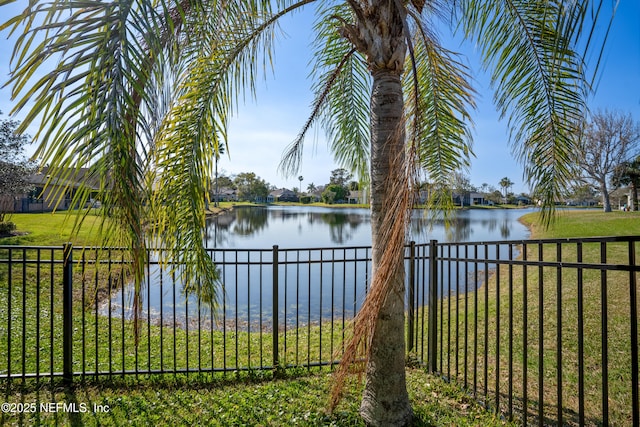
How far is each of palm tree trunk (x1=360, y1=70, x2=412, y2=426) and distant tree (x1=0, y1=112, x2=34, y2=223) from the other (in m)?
15.1

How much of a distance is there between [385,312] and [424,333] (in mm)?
3066

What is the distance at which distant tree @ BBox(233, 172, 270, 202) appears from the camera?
218ft

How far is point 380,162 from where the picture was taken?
2.52 meters

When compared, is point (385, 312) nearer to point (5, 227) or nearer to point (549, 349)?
point (549, 349)

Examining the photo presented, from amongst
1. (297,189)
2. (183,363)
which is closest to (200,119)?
(183,363)

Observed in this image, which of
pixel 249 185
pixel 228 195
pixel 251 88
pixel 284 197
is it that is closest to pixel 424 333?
pixel 251 88

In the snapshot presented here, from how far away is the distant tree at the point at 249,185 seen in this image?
218ft

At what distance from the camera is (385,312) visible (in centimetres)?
252

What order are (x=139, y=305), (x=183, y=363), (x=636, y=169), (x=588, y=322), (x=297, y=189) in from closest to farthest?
1. (x=139, y=305)
2. (x=183, y=363)
3. (x=588, y=322)
4. (x=636, y=169)
5. (x=297, y=189)

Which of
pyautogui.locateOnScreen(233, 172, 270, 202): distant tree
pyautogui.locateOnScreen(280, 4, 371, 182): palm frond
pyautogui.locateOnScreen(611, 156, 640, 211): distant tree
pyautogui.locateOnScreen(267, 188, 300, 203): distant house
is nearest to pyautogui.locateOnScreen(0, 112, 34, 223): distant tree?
pyautogui.locateOnScreen(280, 4, 371, 182): palm frond

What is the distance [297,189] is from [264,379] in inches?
3507

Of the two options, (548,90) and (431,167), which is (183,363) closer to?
(431,167)

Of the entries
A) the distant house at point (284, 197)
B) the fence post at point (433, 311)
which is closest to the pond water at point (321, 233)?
the fence post at point (433, 311)

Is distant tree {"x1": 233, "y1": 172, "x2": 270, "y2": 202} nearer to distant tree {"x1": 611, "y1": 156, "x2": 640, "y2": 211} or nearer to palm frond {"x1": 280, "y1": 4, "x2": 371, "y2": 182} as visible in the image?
distant tree {"x1": 611, "y1": 156, "x2": 640, "y2": 211}
